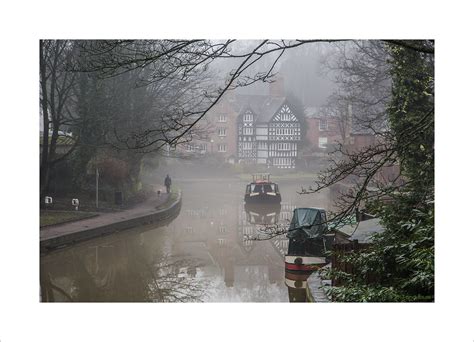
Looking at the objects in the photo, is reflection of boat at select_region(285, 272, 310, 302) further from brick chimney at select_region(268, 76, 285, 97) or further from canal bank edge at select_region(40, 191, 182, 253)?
canal bank edge at select_region(40, 191, 182, 253)

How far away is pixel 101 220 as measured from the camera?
850 cm

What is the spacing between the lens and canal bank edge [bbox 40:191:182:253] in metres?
7.15

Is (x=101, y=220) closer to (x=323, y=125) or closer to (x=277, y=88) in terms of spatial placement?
(x=277, y=88)

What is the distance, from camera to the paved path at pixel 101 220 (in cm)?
728

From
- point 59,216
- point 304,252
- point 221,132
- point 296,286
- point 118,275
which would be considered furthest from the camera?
point 59,216

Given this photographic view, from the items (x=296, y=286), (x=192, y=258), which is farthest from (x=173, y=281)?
(x=296, y=286)

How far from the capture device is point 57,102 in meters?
7.47

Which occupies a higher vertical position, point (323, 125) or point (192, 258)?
point (323, 125)

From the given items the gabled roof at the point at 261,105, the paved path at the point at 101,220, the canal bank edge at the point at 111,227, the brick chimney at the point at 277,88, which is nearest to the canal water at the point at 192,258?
the canal bank edge at the point at 111,227

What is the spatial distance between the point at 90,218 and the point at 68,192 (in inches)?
44.4

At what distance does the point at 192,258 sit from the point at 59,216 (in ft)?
7.31
